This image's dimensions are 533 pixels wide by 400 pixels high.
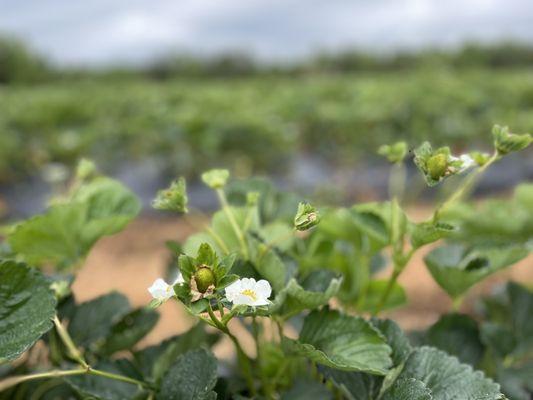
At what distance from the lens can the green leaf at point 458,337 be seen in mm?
709

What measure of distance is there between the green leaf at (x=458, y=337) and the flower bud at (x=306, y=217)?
0.84 ft

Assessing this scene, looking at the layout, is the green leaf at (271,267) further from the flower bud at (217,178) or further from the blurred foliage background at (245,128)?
the blurred foliage background at (245,128)

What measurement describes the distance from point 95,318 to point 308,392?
0.24 meters

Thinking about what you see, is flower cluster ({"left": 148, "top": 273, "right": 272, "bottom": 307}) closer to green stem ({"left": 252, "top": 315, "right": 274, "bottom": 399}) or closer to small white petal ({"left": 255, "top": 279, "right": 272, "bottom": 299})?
small white petal ({"left": 255, "top": 279, "right": 272, "bottom": 299})

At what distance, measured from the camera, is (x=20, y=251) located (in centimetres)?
74

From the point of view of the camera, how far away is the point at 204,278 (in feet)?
1.58

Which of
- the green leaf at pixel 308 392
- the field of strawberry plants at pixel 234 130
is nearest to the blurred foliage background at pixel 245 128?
the field of strawberry plants at pixel 234 130

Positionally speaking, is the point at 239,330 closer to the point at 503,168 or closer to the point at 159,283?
the point at 159,283

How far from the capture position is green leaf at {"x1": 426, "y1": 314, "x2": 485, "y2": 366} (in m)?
0.71

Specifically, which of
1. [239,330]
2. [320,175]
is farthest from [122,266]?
[320,175]

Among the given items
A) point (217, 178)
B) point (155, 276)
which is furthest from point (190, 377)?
point (155, 276)

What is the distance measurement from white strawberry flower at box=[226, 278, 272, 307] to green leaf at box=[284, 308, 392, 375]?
0.25 ft

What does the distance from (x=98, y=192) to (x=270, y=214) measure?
204mm

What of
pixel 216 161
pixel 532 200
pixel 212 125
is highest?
pixel 532 200
